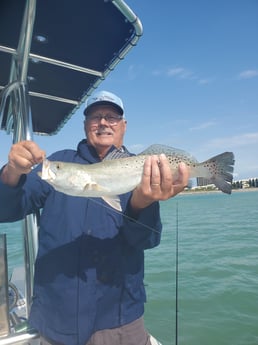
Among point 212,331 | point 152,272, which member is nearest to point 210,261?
point 152,272

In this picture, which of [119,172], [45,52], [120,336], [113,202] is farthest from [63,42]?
[120,336]

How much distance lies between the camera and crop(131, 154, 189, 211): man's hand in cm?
253

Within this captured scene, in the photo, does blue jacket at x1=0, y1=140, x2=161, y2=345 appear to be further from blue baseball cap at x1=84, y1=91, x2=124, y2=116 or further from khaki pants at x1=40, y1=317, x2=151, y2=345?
blue baseball cap at x1=84, y1=91, x2=124, y2=116

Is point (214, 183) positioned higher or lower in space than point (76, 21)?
lower

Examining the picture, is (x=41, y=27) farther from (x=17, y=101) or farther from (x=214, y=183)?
(x=214, y=183)

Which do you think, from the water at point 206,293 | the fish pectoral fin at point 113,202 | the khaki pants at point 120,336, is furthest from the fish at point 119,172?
the water at point 206,293

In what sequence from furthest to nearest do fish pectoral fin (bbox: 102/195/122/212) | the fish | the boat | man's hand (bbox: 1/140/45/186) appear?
1. the boat
2. the fish
3. fish pectoral fin (bbox: 102/195/122/212)
4. man's hand (bbox: 1/140/45/186)

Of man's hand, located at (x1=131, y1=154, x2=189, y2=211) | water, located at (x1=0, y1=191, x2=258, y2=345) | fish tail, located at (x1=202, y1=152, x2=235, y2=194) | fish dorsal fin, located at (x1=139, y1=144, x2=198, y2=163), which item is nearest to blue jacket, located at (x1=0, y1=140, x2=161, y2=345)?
man's hand, located at (x1=131, y1=154, x2=189, y2=211)

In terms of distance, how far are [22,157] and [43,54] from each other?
77.2 inches

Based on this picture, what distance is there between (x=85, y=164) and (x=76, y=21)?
1598 millimetres

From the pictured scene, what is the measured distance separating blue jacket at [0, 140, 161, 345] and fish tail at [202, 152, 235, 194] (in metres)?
0.74

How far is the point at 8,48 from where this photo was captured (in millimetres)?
3330

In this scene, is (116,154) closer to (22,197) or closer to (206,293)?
(22,197)

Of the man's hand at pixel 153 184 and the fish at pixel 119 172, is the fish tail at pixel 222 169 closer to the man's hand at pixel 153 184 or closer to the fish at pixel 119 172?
the fish at pixel 119 172
